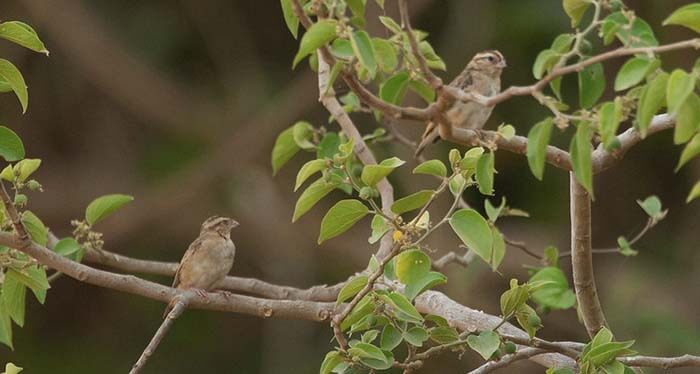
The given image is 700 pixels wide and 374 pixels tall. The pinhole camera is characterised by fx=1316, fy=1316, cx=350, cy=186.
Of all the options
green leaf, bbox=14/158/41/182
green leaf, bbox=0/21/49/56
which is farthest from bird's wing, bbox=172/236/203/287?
green leaf, bbox=0/21/49/56

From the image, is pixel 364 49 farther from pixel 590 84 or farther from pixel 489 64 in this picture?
pixel 489 64

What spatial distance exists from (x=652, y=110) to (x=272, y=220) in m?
6.65

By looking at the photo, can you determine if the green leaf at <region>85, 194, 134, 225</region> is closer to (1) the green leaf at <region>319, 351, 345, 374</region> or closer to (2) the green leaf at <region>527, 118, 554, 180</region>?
(1) the green leaf at <region>319, 351, 345, 374</region>

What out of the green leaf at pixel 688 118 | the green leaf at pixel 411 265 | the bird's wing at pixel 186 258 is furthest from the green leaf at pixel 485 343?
the bird's wing at pixel 186 258

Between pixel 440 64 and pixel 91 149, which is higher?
pixel 91 149

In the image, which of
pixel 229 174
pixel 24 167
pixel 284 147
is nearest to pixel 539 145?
pixel 24 167

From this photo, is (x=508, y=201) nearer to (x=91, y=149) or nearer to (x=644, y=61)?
(x=91, y=149)

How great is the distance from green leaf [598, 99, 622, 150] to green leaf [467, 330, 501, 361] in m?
0.69

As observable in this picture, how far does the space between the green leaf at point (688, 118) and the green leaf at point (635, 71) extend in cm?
10

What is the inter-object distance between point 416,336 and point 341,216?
37cm

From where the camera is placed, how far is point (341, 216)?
123 inches

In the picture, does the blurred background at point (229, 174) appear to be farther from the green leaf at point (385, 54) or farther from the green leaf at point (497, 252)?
the green leaf at point (385, 54)

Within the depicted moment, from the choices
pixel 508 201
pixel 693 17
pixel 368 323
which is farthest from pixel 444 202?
pixel 693 17

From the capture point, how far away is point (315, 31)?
276 cm
